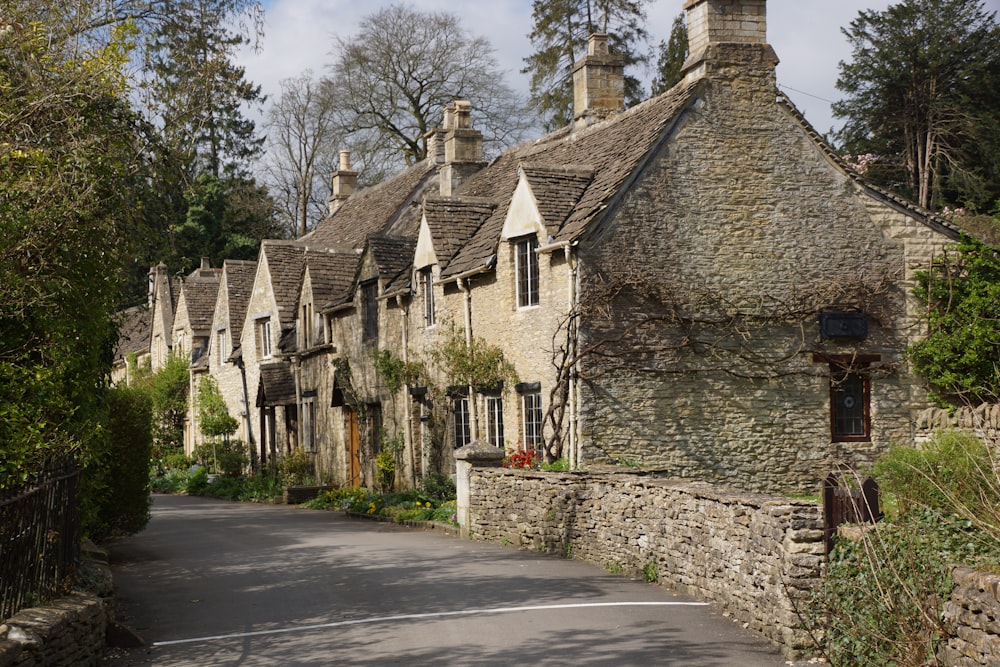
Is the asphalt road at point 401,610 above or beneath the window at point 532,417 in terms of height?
beneath

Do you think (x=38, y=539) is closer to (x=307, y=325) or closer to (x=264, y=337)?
(x=307, y=325)

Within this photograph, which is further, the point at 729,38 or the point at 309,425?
the point at 309,425

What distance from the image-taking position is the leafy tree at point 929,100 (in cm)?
3884

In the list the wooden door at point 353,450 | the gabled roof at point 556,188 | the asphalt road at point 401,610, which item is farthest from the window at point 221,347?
the asphalt road at point 401,610

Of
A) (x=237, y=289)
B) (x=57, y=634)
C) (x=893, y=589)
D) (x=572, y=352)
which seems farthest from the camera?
(x=237, y=289)

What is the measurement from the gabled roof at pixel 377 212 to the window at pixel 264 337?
3.58m

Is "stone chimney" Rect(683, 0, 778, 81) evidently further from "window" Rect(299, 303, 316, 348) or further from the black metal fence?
"window" Rect(299, 303, 316, 348)

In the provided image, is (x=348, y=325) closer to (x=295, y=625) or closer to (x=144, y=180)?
(x=144, y=180)

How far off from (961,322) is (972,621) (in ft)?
53.1

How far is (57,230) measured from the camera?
35.8 feet

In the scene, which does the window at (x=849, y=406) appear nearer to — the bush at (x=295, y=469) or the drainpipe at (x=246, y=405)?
the bush at (x=295, y=469)

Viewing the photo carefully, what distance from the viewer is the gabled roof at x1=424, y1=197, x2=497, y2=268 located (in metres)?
26.3

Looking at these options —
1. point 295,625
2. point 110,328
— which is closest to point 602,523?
point 295,625

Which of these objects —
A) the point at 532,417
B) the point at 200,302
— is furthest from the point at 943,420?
the point at 200,302
